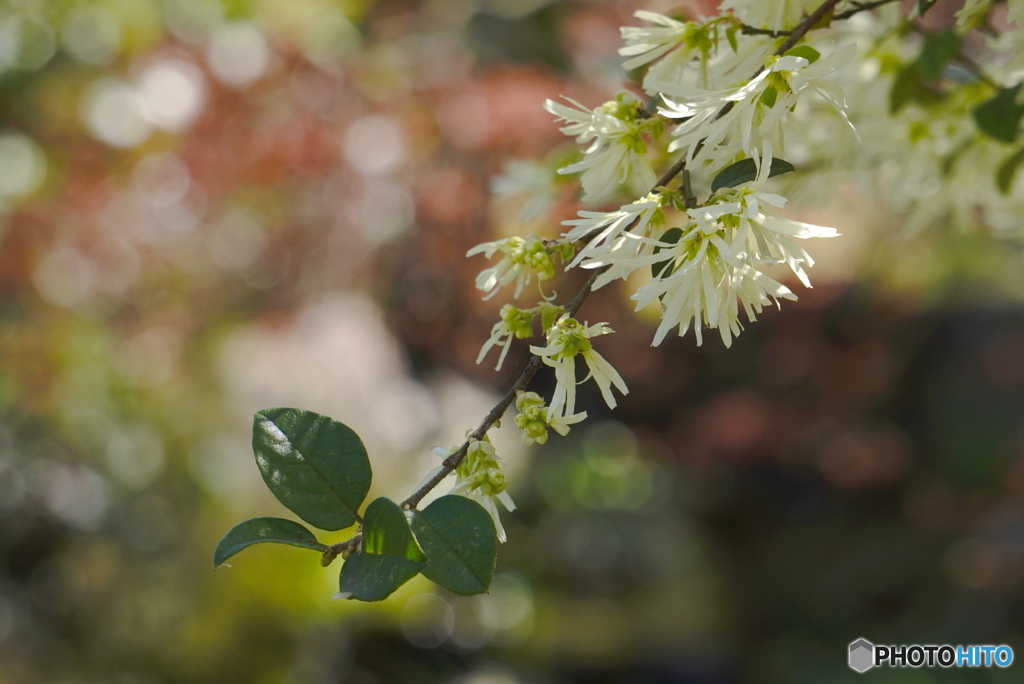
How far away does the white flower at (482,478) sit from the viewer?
1.06 ft

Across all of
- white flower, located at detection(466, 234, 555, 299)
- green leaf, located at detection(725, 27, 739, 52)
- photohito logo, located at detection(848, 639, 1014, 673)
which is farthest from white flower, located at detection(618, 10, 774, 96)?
photohito logo, located at detection(848, 639, 1014, 673)

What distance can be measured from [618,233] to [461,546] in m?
0.16

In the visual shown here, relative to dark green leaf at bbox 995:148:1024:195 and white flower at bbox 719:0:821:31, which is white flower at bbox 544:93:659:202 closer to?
white flower at bbox 719:0:821:31

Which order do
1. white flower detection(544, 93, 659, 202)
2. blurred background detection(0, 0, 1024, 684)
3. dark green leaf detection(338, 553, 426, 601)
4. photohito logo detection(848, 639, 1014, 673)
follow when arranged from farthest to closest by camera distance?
blurred background detection(0, 0, 1024, 684) < photohito logo detection(848, 639, 1014, 673) < white flower detection(544, 93, 659, 202) < dark green leaf detection(338, 553, 426, 601)

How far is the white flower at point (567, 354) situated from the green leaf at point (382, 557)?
81 millimetres

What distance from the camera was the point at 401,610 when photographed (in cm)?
205

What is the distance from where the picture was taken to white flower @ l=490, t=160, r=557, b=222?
534mm

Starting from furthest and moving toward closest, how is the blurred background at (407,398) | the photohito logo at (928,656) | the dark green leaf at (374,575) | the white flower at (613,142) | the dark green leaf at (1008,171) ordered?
the blurred background at (407,398) → the photohito logo at (928,656) → the dark green leaf at (1008,171) → the white flower at (613,142) → the dark green leaf at (374,575)

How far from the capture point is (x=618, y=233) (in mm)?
343

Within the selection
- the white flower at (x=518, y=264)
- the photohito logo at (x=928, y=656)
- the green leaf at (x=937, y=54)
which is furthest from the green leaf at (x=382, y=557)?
the photohito logo at (x=928, y=656)

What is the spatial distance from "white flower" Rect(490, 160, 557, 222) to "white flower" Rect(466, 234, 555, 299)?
0.15 m

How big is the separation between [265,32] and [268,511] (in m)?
1.50

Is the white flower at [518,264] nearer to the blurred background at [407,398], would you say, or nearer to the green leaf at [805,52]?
the green leaf at [805,52]

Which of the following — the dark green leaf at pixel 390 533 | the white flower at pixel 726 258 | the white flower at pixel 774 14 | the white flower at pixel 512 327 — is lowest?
the dark green leaf at pixel 390 533
